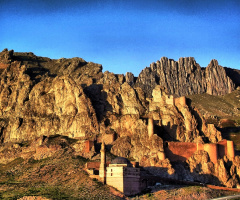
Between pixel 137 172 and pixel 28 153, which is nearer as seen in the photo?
pixel 137 172

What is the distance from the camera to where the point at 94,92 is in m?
157

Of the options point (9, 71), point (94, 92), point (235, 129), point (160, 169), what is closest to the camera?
point (160, 169)

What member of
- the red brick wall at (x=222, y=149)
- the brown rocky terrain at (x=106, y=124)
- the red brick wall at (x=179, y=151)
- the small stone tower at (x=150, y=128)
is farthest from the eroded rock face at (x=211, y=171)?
the small stone tower at (x=150, y=128)

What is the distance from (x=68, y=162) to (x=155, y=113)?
96.2ft

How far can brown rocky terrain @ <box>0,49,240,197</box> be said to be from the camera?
129m

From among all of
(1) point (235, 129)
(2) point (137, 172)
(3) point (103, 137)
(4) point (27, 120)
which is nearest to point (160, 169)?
(2) point (137, 172)

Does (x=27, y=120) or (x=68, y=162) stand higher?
(x=27, y=120)

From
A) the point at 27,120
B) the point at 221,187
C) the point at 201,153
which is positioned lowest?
the point at 221,187

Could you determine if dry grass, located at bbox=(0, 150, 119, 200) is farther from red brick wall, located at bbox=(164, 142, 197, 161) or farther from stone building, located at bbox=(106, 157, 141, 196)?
red brick wall, located at bbox=(164, 142, 197, 161)

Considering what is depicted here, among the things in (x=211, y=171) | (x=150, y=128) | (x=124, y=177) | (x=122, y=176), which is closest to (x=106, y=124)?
(x=150, y=128)

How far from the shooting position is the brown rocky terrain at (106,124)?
129000mm

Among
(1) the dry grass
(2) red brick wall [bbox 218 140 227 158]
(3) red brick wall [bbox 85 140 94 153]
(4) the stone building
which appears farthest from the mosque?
(2) red brick wall [bbox 218 140 227 158]

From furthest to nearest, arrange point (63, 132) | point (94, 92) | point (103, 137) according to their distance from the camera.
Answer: point (94, 92), point (63, 132), point (103, 137)

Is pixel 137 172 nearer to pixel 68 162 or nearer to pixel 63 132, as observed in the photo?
pixel 68 162
